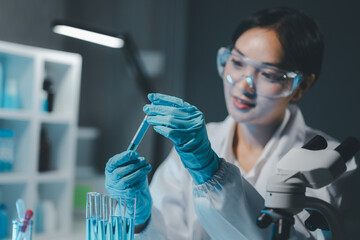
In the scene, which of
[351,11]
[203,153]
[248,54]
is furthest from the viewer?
[351,11]

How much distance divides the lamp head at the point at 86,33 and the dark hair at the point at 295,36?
1.07m

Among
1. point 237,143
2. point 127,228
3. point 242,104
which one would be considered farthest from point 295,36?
point 127,228

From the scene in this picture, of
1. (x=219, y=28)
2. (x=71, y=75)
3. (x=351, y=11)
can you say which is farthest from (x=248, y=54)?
(x=71, y=75)

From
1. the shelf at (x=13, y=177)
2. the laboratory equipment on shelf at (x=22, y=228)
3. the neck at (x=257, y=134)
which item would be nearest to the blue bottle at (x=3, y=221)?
the shelf at (x=13, y=177)

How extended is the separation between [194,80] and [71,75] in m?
0.79

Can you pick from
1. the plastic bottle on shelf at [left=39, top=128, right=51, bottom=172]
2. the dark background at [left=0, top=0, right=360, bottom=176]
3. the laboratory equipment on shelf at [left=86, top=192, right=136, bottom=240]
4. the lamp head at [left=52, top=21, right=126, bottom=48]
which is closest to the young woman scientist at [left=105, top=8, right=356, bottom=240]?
the laboratory equipment on shelf at [left=86, top=192, right=136, bottom=240]

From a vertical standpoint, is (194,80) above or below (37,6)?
below

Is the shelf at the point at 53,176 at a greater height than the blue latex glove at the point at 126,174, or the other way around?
the blue latex glove at the point at 126,174

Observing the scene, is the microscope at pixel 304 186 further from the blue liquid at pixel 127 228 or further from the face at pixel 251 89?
the face at pixel 251 89

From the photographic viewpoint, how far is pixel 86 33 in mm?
2365

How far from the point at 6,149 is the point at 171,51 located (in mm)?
1282

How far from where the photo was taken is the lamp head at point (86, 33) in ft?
7.55

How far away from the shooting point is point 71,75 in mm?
2678

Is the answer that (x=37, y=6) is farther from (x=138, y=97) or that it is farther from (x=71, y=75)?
(x=138, y=97)
